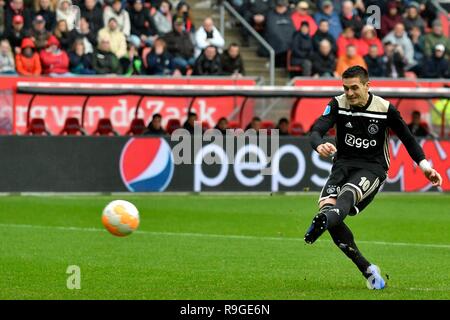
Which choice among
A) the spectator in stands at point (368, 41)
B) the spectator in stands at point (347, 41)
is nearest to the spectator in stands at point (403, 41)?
the spectator in stands at point (368, 41)

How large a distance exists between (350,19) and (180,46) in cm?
532

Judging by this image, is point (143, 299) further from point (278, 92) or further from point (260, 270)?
point (278, 92)

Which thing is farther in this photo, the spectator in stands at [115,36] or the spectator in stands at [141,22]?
the spectator in stands at [141,22]

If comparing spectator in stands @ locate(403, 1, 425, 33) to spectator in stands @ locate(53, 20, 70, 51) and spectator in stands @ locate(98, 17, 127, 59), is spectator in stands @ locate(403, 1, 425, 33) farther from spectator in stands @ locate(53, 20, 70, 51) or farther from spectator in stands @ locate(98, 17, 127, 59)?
spectator in stands @ locate(53, 20, 70, 51)

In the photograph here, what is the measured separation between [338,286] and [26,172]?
44.7 ft

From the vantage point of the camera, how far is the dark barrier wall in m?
24.9

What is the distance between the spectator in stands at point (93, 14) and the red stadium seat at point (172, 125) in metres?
3.33

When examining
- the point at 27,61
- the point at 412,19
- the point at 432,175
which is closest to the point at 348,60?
the point at 412,19

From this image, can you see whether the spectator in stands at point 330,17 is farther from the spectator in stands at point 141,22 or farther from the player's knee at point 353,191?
the player's knee at point 353,191

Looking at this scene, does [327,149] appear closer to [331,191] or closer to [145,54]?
[331,191]

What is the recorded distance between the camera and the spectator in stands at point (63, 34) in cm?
2811

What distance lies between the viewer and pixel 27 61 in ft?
90.1

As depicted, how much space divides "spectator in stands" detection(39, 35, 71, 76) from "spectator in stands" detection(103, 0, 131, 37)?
69.0 inches
